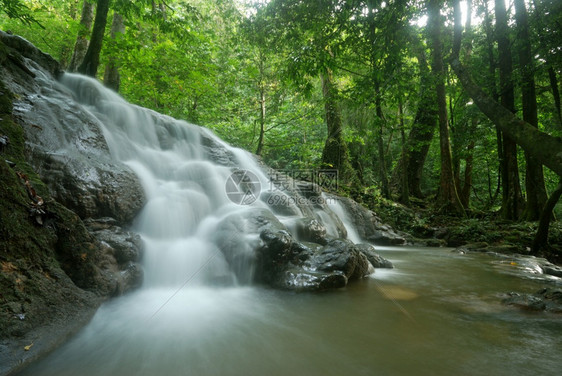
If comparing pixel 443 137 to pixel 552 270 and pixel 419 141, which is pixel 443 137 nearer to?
pixel 419 141

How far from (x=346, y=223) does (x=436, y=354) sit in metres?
6.84

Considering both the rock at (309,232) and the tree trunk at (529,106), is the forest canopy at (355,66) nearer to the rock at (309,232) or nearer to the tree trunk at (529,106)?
the tree trunk at (529,106)

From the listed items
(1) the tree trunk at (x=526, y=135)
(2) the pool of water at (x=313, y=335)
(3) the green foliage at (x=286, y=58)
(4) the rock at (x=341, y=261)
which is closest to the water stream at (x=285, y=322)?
(2) the pool of water at (x=313, y=335)

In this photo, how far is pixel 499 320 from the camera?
2.56 meters

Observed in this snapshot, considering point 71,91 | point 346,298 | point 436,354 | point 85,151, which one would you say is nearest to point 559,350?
point 436,354

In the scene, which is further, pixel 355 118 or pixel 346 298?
pixel 355 118

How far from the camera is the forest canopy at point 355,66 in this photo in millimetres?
5211

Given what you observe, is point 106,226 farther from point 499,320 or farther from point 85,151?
point 499,320

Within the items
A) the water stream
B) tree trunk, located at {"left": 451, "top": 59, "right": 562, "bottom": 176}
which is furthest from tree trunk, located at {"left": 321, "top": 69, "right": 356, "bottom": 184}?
tree trunk, located at {"left": 451, "top": 59, "right": 562, "bottom": 176}

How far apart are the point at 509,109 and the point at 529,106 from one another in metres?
0.72

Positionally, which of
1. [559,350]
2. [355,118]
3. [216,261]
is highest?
[355,118]

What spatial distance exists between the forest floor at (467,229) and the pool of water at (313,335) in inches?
142

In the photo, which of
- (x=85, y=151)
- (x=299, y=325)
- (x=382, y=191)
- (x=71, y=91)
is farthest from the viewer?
(x=382, y=191)

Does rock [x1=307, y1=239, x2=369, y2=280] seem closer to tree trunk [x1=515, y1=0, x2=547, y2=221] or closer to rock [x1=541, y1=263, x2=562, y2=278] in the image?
rock [x1=541, y1=263, x2=562, y2=278]
